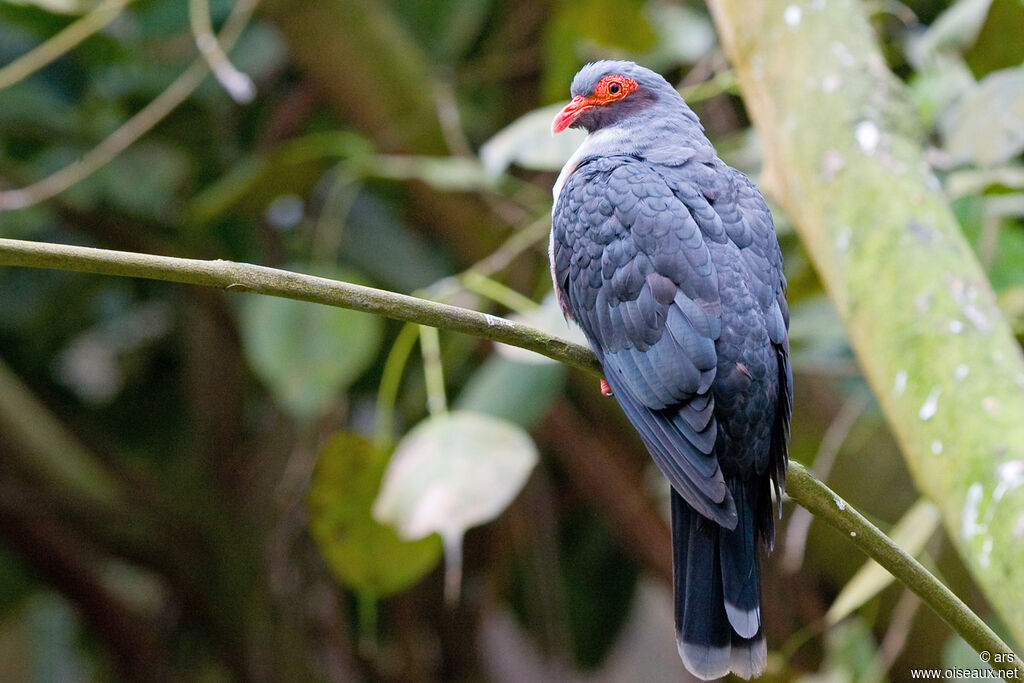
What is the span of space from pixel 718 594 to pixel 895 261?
801 millimetres

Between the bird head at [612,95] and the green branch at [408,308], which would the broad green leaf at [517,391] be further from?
the green branch at [408,308]

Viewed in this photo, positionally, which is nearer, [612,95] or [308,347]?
[612,95]

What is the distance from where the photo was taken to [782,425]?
176 centimetres

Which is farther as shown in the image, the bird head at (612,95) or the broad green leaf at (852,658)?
the broad green leaf at (852,658)

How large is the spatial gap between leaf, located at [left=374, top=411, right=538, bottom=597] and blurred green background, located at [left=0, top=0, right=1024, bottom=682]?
34 centimetres

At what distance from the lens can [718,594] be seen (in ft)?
5.61

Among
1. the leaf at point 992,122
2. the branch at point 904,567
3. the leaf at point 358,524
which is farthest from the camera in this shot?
the leaf at point 358,524

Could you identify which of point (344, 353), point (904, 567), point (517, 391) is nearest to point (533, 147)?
point (517, 391)

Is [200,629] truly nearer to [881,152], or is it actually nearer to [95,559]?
[95,559]

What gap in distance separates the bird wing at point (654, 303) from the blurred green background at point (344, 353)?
0.68 meters

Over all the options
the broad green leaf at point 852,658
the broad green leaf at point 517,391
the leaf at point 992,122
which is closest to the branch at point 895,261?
the leaf at point 992,122

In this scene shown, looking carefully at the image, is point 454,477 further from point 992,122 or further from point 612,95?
point 992,122

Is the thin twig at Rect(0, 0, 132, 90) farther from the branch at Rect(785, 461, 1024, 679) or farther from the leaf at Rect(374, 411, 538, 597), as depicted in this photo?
the branch at Rect(785, 461, 1024, 679)

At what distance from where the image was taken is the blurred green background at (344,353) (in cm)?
304
